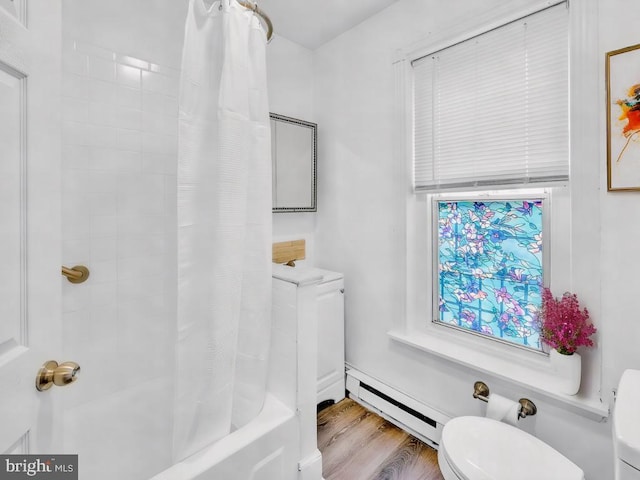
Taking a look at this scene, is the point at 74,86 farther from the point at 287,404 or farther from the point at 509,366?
the point at 509,366

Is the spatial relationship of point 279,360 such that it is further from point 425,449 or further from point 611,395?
point 611,395

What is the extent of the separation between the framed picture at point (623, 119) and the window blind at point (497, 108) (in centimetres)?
15

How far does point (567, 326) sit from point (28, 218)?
5.82 ft

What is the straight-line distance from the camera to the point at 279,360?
4.46 feet

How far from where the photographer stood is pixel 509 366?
1552mm

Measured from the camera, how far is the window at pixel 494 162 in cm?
141

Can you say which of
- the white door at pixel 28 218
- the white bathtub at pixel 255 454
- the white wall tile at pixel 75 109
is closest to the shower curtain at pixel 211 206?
the white bathtub at pixel 255 454

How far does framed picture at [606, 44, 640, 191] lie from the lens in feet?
3.84

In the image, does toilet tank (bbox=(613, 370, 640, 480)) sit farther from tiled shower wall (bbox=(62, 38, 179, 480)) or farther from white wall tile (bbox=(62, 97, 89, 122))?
white wall tile (bbox=(62, 97, 89, 122))

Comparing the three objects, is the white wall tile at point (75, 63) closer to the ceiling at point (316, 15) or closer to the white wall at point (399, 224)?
the ceiling at point (316, 15)

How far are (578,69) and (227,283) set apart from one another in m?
1.63

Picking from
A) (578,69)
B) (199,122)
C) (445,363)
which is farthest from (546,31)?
(445,363)

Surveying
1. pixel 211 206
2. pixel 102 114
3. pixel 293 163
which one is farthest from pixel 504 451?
pixel 102 114

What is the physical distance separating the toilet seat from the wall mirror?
157 centimetres
